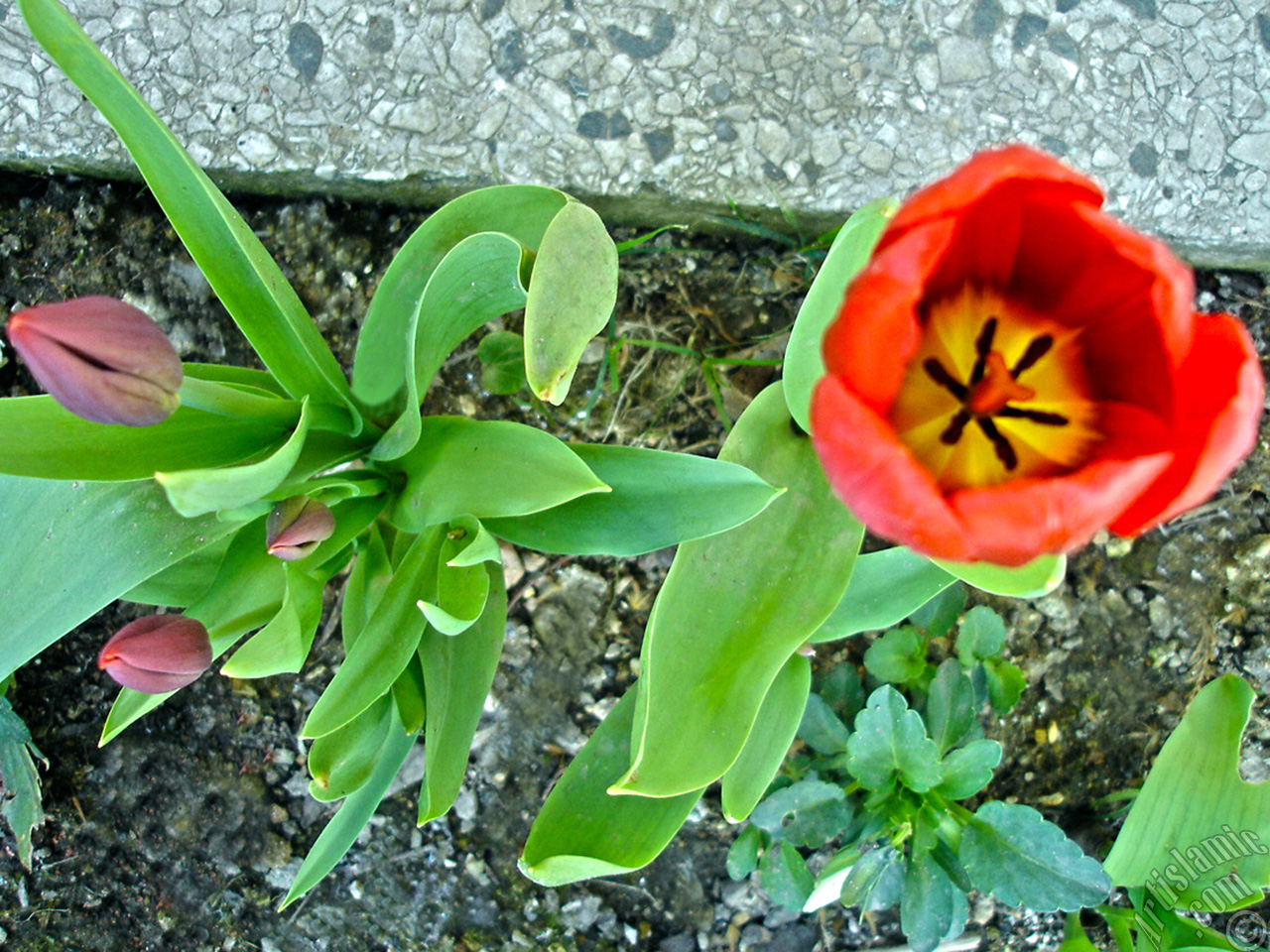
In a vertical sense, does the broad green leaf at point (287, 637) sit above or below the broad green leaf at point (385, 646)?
above

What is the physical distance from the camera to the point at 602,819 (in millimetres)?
1259

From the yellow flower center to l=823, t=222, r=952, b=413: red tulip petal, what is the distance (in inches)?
11.6

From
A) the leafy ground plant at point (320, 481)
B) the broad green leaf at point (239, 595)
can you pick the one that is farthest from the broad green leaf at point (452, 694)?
the broad green leaf at point (239, 595)

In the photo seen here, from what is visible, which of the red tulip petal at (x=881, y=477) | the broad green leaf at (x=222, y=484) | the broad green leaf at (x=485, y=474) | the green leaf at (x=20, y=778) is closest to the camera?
the red tulip petal at (x=881, y=477)

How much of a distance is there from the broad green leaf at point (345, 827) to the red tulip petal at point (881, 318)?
0.89 metres

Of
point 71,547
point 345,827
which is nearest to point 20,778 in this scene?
point 345,827

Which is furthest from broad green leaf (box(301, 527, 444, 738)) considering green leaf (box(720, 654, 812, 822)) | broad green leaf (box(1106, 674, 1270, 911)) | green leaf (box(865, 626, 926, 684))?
broad green leaf (box(1106, 674, 1270, 911))

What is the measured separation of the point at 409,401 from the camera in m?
1.14

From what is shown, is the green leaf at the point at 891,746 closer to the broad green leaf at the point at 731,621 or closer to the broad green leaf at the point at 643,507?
the broad green leaf at the point at 731,621

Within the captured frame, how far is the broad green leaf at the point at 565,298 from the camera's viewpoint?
1.16 meters

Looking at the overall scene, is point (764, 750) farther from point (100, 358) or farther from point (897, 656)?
point (100, 358)

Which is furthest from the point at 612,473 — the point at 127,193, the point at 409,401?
the point at 127,193

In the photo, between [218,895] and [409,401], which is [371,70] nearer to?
[409,401]

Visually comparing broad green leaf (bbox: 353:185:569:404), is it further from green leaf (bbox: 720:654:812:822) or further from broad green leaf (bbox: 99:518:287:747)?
green leaf (bbox: 720:654:812:822)
